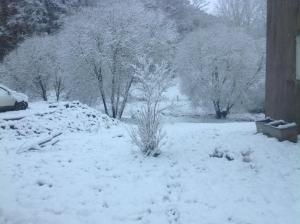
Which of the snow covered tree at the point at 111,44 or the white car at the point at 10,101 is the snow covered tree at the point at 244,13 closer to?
the snow covered tree at the point at 111,44

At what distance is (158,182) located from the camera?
6.48m

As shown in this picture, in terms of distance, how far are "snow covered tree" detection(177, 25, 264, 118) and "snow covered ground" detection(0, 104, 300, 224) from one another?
57.4 ft

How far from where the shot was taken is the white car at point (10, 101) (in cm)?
1490

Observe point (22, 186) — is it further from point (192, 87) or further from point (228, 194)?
point (192, 87)

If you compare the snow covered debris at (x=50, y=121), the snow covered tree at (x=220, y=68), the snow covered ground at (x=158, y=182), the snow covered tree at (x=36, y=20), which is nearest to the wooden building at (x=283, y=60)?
the snow covered ground at (x=158, y=182)

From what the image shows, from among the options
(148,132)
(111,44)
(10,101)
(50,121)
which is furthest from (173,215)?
(111,44)

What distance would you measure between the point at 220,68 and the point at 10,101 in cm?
1568

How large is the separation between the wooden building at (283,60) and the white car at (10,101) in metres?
9.40

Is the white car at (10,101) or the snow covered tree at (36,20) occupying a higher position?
the snow covered tree at (36,20)

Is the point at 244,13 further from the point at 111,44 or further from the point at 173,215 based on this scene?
the point at 173,215

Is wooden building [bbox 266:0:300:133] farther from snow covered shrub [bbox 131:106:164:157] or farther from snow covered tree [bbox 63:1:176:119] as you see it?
snow covered tree [bbox 63:1:176:119]

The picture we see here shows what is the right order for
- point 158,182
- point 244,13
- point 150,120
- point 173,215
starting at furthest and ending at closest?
point 244,13, point 150,120, point 158,182, point 173,215

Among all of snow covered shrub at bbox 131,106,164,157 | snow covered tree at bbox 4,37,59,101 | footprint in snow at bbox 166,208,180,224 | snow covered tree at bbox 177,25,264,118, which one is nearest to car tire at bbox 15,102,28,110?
snow covered shrub at bbox 131,106,164,157

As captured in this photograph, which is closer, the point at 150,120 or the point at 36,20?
the point at 150,120
